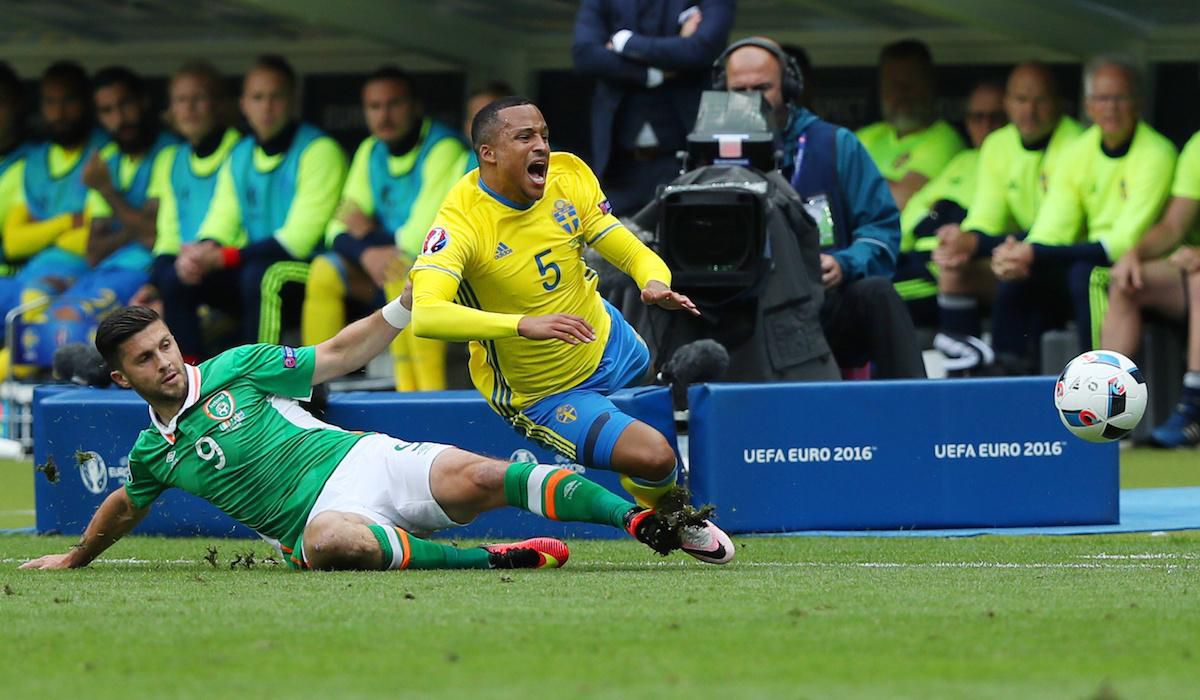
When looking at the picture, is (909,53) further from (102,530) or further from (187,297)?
(102,530)

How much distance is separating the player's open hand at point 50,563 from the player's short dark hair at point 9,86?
846cm

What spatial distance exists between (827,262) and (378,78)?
4464 millimetres

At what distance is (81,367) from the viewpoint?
9352 millimetres

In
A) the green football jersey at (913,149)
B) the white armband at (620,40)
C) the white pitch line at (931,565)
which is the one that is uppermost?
the white armband at (620,40)

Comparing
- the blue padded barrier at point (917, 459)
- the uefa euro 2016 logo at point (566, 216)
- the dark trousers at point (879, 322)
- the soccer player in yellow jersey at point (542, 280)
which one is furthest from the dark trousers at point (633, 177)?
the uefa euro 2016 logo at point (566, 216)

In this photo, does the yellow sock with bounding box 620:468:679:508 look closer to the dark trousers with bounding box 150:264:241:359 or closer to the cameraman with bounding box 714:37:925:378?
the cameraman with bounding box 714:37:925:378

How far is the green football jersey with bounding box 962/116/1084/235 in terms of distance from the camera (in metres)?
12.1

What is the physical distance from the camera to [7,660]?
14.5 ft

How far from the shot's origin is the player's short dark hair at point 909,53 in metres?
12.3

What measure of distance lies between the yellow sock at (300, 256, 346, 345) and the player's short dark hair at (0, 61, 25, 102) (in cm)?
344

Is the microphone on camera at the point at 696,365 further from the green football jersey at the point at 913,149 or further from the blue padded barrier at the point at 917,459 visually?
the green football jersey at the point at 913,149

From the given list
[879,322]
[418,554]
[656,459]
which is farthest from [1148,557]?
[879,322]

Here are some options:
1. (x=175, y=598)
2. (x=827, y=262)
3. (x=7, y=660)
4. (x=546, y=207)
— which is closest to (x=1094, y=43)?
(x=827, y=262)

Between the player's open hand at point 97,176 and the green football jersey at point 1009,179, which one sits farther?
the player's open hand at point 97,176
